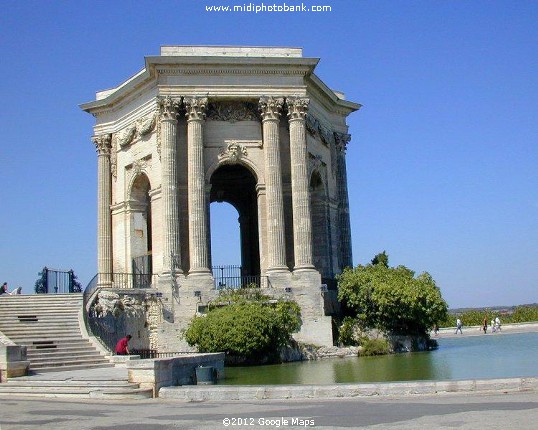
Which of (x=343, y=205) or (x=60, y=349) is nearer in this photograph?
(x=60, y=349)

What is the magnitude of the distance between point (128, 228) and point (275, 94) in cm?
1091

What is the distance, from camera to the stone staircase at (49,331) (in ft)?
81.6

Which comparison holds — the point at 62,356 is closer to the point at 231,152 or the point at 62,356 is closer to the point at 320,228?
the point at 231,152

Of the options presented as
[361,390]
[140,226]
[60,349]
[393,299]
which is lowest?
[361,390]

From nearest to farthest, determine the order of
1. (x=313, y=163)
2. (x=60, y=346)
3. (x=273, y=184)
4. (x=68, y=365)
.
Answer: (x=68, y=365) → (x=60, y=346) → (x=273, y=184) → (x=313, y=163)

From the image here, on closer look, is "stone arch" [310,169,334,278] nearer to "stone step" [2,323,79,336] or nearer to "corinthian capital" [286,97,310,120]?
"corinthian capital" [286,97,310,120]

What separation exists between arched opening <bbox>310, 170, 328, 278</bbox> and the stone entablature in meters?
0.07

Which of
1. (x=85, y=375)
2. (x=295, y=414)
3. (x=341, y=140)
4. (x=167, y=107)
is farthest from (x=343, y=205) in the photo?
(x=295, y=414)

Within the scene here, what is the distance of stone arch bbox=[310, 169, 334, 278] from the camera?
40531 millimetres

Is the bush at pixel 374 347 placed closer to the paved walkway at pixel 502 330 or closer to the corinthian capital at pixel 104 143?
the corinthian capital at pixel 104 143

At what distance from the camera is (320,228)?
41219 mm

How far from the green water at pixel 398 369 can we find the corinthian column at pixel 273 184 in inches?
228

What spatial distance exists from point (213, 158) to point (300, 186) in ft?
14.5

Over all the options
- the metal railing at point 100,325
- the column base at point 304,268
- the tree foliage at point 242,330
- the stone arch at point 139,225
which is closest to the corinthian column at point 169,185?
the metal railing at point 100,325
